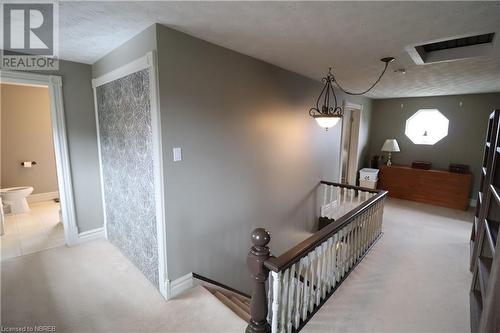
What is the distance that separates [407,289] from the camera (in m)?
2.22

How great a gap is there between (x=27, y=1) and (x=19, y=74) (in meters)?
1.42

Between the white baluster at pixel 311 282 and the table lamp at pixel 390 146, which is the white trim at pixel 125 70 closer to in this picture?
the white baluster at pixel 311 282

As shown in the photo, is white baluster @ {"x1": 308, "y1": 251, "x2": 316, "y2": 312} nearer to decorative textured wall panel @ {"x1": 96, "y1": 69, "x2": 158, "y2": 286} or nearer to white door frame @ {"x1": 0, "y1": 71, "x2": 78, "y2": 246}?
decorative textured wall panel @ {"x1": 96, "y1": 69, "x2": 158, "y2": 286}

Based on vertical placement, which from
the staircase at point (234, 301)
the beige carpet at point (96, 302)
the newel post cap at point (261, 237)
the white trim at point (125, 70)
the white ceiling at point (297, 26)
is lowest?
the staircase at point (234, 301)

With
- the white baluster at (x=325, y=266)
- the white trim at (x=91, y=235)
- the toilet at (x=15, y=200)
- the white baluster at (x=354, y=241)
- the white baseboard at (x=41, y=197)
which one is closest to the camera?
the white baluster at (x=325, y=266)

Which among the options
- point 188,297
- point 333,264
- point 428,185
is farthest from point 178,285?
point 428,185

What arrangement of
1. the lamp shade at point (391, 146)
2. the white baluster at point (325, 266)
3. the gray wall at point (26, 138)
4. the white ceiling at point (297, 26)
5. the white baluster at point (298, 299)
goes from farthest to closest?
the lamp shade at point (391, 146), the gray wall at point (26, 138), the white baluster at point (325, 266), the white baluster at point (298, 299), the white ceiling at point (297, 26)

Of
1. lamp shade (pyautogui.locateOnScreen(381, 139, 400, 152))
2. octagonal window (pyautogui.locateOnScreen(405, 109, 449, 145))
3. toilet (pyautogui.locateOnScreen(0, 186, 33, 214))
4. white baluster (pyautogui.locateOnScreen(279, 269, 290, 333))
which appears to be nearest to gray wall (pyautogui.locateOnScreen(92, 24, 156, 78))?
white baluster (pyautogui.locateOnScreen(279, 269, 290, 333))

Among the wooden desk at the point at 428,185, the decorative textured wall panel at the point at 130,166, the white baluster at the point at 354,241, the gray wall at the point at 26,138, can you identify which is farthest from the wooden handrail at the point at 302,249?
the gray wall at the point at 26,138

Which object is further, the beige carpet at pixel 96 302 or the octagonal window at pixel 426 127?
the octagonal window at pixel 426 127

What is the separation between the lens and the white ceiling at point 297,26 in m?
1.53

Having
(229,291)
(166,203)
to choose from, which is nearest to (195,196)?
(166,203)

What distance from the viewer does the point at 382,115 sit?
18.9 feet

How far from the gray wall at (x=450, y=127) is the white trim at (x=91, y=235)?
5998mm
